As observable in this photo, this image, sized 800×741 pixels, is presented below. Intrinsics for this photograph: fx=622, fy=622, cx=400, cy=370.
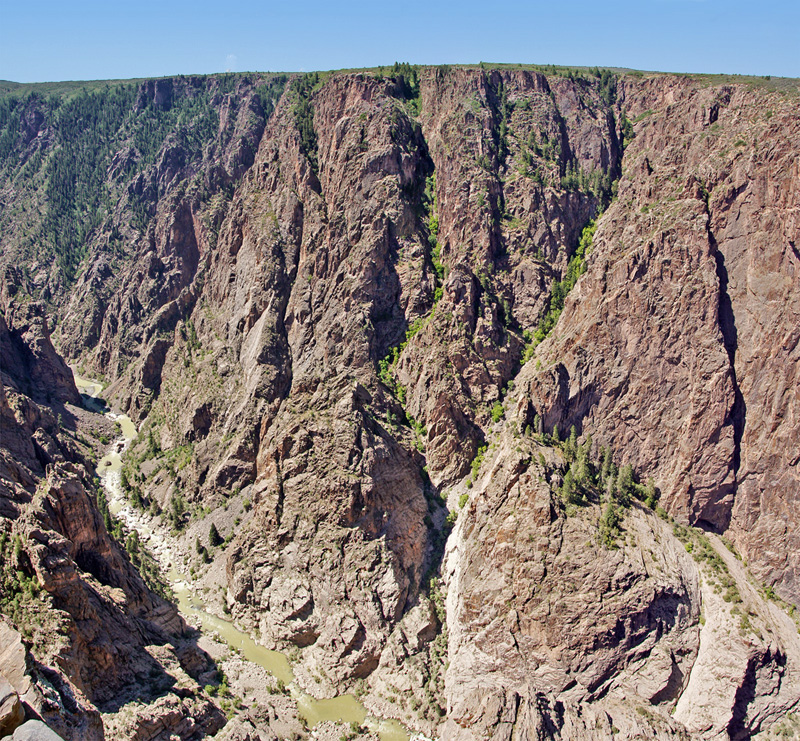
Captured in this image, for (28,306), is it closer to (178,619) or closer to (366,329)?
(366,329)

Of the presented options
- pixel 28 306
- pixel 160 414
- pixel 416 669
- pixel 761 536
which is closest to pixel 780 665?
pixel 761 536

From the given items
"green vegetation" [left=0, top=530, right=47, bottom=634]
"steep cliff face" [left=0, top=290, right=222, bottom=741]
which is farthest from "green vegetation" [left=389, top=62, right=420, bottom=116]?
"green vegetation" [left=0, top=530, right=47, bottom=634]

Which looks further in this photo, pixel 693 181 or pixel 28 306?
pixel 28 306

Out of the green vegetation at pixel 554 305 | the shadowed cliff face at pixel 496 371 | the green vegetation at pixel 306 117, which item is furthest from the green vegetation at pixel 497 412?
the green vegetation at pixel 306 117

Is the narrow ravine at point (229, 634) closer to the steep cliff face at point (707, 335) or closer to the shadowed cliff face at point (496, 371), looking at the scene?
the shadowed cliff face at point (496, 371)

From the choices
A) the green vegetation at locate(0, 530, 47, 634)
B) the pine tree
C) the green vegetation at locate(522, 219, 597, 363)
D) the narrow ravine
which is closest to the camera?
the green vegetation at locate(0, 530, 47, 634)

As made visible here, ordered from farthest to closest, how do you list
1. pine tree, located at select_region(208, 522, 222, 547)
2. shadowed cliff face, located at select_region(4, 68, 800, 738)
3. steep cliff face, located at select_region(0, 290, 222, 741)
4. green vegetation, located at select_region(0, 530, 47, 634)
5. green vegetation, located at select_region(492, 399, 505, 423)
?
green vegetation, located at select_region(492, 399, 505, 423)
pine tree, located at select_region(208, 522, 222, 547)
shadowed cliff face, located at select_region(4, 68, 800, 738)
green vegetation, located at select_region(0, 530, 47, 634)
steep cliff face, located at select_region(0, 290, 222, 741)

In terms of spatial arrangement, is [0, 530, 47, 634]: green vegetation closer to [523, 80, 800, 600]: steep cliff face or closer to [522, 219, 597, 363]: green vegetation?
[523, 80, 800, 600]: steep cliff face
